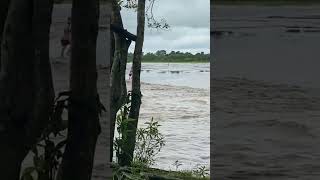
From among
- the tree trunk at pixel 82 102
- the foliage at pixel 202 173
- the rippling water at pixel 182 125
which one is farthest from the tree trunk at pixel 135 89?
the tree trunk at pixel 82 102

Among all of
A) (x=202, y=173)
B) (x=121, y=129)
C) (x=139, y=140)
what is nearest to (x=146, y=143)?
(x=139, y=140)

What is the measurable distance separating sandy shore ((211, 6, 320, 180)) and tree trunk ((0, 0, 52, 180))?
0.85 meters

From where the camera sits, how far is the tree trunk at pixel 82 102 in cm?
136

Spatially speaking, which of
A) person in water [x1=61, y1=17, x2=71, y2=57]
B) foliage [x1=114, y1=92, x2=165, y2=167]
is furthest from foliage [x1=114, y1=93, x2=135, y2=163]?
person in water [x1=61, y1=17, x2=71, y2=57]

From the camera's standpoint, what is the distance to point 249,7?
6.51 ft

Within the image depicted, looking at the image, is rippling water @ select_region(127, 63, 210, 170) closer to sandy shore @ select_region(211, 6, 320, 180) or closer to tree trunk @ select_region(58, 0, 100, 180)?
sandy shore @ select_region(211, 6, 320, 180)

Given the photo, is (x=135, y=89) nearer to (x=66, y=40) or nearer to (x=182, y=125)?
(x=66, y=40)

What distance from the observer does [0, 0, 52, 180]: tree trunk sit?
125 centimetres

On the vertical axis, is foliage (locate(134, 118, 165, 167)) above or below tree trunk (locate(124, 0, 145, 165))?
below

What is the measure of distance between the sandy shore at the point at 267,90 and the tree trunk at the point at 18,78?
2.77ft

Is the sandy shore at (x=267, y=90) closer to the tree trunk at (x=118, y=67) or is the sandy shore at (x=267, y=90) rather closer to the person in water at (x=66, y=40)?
the person in water at (x=66, y=40)

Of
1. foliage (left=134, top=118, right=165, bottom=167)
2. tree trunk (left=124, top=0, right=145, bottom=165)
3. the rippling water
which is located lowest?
the rippling water

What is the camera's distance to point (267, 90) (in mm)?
1947

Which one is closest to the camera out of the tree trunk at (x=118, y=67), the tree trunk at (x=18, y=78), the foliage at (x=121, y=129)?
the tree trunk at (x=18, y=78)
